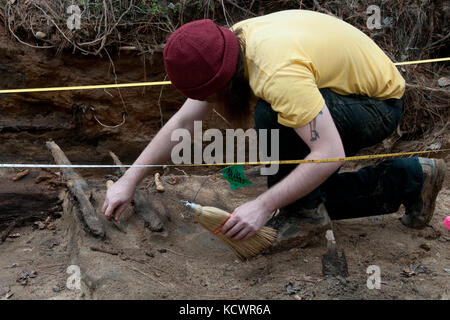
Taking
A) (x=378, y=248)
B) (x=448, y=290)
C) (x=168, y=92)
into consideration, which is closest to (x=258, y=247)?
(x=378, y=248)

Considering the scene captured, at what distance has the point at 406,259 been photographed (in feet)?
6.44

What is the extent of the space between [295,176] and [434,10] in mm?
2822

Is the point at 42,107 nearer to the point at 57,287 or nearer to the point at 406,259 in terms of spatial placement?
the point at 57,287

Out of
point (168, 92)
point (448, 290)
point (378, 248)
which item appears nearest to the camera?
point (448, 290)

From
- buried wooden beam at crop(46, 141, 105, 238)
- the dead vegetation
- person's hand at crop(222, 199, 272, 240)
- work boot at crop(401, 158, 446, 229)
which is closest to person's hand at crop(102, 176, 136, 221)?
buried wooden beam at crop(46, 141, 105, 238)

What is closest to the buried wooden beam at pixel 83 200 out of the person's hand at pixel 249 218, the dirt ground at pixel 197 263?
the dirt ground at pixel 197 263

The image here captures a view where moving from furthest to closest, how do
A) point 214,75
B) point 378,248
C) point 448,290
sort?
point 378,248, point 448,290, point 214,75

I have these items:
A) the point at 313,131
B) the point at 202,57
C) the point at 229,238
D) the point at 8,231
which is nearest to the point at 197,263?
the point at 229,238

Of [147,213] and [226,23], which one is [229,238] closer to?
[147,213]

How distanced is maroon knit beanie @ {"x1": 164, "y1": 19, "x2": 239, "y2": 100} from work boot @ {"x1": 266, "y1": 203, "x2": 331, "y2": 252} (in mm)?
754

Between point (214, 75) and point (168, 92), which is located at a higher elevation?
point (214, 75)

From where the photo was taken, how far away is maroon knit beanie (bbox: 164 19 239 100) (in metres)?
1.54

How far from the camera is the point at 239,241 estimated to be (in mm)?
1858
